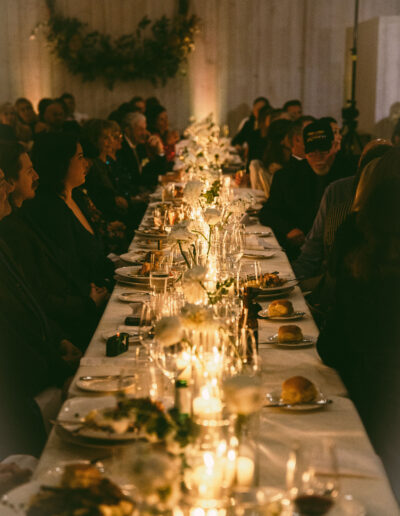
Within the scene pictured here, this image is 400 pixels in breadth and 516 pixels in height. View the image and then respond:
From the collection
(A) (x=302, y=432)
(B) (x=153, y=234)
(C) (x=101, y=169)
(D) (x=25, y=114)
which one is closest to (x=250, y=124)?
(D) (x=25, y=114)

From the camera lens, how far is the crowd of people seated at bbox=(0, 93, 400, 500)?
2.05m

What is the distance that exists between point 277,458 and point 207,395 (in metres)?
0.20

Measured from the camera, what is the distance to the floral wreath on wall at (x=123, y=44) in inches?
463

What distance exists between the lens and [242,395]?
4.32 ft

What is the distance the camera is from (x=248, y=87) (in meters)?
12.4

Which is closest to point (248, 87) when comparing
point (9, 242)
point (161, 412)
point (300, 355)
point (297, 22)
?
point (297, 22)

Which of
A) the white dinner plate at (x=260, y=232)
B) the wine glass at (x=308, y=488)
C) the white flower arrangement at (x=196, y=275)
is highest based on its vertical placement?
the white flower arrangement at (x=196, y=275)

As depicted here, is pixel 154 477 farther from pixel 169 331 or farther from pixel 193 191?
pixel 193 191

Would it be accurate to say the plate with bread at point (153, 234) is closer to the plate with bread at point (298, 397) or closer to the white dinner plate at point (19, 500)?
the plate with bread at point (298, 397)

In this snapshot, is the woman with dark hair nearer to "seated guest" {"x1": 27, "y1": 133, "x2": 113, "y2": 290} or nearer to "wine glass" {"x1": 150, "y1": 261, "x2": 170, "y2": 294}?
"seated guest" {"x1": 27, "y1": 133, "x2": 113, "y2": 290}

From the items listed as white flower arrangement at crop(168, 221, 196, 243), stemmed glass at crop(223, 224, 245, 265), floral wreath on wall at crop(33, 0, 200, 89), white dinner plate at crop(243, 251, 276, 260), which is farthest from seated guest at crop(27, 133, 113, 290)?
floral wreath on wall at crop(33, 0, 200, 89)

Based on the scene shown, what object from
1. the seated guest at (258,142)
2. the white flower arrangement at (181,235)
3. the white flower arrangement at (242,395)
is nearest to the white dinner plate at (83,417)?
the white flower arrangement at (242,395)

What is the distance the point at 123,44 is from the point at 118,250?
7358mm

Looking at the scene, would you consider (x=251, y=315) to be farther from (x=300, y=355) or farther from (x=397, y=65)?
(x=397, y=65)
